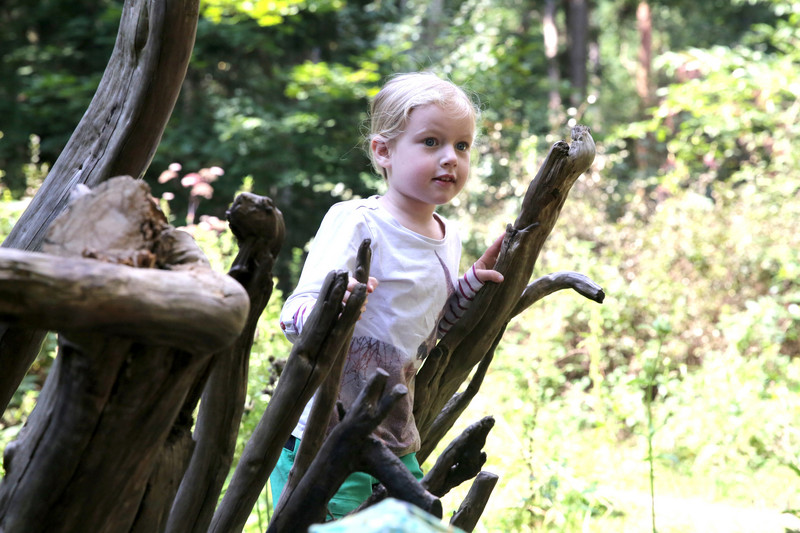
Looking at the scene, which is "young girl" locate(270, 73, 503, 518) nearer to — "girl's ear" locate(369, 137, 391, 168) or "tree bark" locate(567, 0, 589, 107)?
"girl's ear" locate(369, 137, 391, 168)

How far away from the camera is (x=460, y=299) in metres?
2.05

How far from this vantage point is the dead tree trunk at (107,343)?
36.1 inches

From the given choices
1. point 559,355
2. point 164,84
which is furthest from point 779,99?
point 164,84

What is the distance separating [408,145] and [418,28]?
7339 millimetres

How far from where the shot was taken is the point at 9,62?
9.20 metres

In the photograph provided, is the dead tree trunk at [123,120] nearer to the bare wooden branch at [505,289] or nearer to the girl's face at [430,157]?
the girl's face at [430,157]

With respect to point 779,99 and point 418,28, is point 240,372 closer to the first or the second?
point 779,99

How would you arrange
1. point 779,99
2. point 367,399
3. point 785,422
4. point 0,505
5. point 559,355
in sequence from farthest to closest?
point 779,99
point 559,355
point 785,422
point 367,399
point 0,505

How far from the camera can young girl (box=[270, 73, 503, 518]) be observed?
6.01ft

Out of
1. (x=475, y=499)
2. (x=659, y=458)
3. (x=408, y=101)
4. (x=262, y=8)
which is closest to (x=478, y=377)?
(x=475, y=499)

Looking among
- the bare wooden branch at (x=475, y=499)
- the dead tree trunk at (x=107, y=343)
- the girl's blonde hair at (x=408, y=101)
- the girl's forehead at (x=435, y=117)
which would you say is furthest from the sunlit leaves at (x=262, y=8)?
the dead tree trunk at (x=107, y=343)

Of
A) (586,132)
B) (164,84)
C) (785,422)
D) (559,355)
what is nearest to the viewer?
(164,84)

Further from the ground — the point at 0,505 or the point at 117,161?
the point at 117,161

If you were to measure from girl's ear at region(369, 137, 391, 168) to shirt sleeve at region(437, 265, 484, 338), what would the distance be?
0.36m
